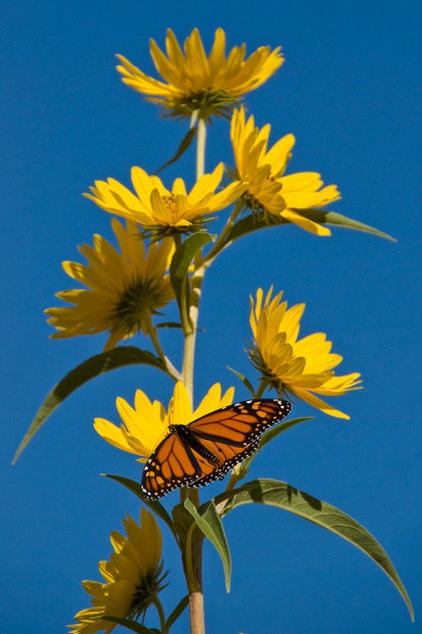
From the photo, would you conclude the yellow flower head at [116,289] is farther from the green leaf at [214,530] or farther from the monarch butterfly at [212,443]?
the green leaf at [214,530]

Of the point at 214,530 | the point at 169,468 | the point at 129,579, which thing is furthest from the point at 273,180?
the point at 129,579

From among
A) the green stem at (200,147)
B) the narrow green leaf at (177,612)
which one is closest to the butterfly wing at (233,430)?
the narrow green leaf at (177,612)

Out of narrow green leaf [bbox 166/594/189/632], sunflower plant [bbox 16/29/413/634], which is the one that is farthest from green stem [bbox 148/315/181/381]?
narrow green leaf [bbox 166/594/189/632]

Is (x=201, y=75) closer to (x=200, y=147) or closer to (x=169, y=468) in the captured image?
(x=200, y=147)

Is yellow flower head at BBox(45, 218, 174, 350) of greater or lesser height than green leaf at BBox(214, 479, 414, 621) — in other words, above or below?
above

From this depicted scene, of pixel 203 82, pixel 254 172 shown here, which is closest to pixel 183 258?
pixel 254 172

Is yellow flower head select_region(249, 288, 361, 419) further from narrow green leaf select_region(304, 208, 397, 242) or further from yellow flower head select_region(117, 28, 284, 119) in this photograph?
yellow flower head select_region(117, 28, 284, 119)
